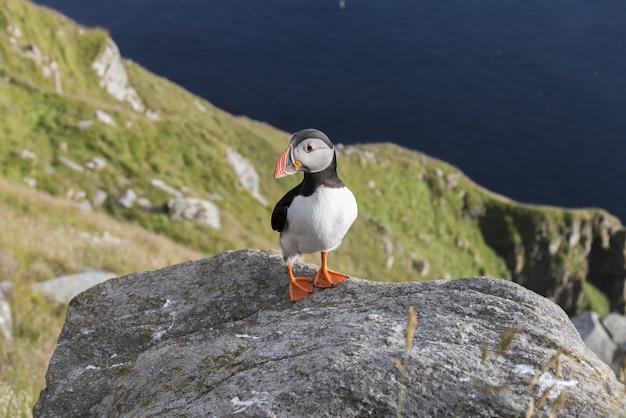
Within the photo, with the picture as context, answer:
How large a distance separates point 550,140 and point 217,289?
141028mm

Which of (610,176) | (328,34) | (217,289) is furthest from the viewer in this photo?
(328,34)

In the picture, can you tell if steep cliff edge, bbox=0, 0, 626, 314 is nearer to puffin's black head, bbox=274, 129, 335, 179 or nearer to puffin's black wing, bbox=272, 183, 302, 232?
puffin's black wing, bbox=272, 183, 302, 232

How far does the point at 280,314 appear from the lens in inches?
280

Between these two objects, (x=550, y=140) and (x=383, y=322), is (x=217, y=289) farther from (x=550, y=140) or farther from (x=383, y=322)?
(x=550, y=140)

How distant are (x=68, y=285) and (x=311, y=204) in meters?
8.71

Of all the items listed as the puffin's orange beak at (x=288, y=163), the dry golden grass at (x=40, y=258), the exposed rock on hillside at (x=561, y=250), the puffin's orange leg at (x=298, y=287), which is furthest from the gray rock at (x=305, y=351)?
the exposed rock on hillside at (x=561, y=250)

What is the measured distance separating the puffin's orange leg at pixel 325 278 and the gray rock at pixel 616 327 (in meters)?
54.7

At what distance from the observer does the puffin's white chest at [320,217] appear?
7.26 meters

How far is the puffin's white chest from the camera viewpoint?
286 inches

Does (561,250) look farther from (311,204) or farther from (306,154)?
(306,154)

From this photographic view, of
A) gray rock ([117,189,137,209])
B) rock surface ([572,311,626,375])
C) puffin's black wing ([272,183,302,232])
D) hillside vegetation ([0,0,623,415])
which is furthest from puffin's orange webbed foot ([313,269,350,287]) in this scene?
rock surface ([572,311,626,375])

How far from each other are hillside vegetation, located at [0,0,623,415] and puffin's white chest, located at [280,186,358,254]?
14.4 ft

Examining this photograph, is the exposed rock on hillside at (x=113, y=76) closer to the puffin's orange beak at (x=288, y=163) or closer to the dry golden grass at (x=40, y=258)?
the dry golden grass at (x=40, y=258)

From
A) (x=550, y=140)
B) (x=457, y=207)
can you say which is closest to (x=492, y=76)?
(x=550, y=140)
